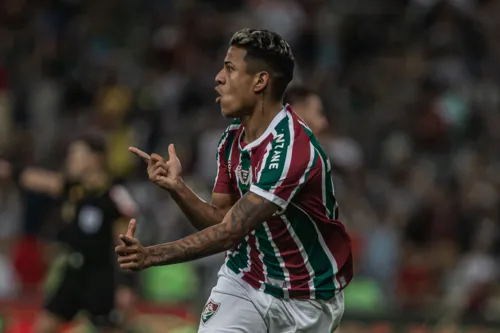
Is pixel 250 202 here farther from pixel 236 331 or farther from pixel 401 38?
pixel 401 38

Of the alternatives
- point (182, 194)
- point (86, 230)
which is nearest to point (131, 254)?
point (182, 194)

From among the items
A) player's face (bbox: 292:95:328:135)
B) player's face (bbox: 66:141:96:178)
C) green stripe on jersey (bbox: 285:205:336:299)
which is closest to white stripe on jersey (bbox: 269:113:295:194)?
green stripe on jersey (bbox: 285:205:336:299)

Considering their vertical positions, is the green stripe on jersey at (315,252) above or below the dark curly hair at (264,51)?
below

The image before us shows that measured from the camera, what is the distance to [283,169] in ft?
16.2

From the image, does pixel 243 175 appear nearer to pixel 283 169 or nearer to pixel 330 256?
pixel 283 169

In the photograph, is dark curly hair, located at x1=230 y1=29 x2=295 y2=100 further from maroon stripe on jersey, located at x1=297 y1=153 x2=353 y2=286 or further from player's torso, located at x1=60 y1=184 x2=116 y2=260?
player's torso, located at x1=60 y1=184 x2=116 y2=260

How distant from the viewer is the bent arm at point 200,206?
521 cm

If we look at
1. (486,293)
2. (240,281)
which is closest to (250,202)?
(240,281)

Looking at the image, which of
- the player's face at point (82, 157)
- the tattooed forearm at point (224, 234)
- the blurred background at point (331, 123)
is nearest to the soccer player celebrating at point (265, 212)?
the tattooed forearm at point (224, 234)

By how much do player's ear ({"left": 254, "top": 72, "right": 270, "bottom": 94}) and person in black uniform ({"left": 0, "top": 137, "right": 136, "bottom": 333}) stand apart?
11.9ft

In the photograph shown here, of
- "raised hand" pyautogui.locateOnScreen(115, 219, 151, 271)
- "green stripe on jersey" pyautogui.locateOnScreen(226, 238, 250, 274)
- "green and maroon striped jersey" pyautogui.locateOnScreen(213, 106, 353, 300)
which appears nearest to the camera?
"raised hand" pyautogui.locateOnScreen(115, 219, 151, 271)

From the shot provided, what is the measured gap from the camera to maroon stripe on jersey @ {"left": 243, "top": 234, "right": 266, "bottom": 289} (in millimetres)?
5305

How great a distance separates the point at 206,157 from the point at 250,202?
723 centimetres

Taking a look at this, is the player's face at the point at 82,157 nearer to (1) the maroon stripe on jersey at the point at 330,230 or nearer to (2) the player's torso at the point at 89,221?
(2) the player's torso at the point at 89,221
